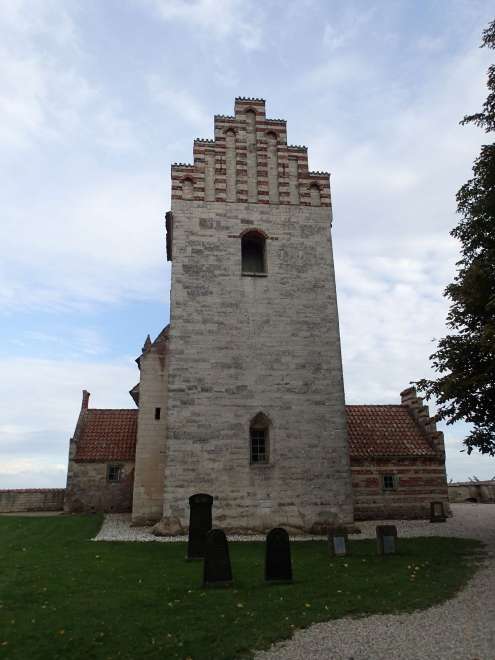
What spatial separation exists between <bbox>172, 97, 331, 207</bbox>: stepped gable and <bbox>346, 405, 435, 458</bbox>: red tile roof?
10764 millimetres

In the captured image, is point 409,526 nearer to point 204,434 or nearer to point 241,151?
point 204,434

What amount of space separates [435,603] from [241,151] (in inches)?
713

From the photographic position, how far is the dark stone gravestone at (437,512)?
2077 centimetres

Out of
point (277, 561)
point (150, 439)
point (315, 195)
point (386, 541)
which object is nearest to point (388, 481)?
point (386, 541)

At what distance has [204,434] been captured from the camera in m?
18.0

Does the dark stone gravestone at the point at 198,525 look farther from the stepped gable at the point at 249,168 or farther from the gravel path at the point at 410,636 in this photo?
the stepped gable at the point at 249,168

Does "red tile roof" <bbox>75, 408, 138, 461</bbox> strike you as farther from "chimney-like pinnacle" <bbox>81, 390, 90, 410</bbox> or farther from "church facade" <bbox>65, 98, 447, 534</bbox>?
"church facade" <bbox>65, 98, 447, 534</bbox>

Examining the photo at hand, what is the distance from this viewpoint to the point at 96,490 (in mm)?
25641

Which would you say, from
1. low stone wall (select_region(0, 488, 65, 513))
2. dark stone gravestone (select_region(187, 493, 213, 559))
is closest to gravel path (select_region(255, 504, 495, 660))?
dark stone gravestone (select_region(187, 493, 213, 559))

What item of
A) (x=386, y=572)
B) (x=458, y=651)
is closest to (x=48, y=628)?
(x=458, y=651)

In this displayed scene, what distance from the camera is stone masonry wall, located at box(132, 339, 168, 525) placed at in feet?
67.1

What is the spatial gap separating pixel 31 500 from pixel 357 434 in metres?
18.0

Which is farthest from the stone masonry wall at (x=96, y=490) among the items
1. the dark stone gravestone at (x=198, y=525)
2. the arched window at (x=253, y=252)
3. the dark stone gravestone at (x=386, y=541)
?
the dark stone gravestone at (x=386, y=541)

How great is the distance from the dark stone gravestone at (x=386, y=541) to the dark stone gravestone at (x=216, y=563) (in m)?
4.94
